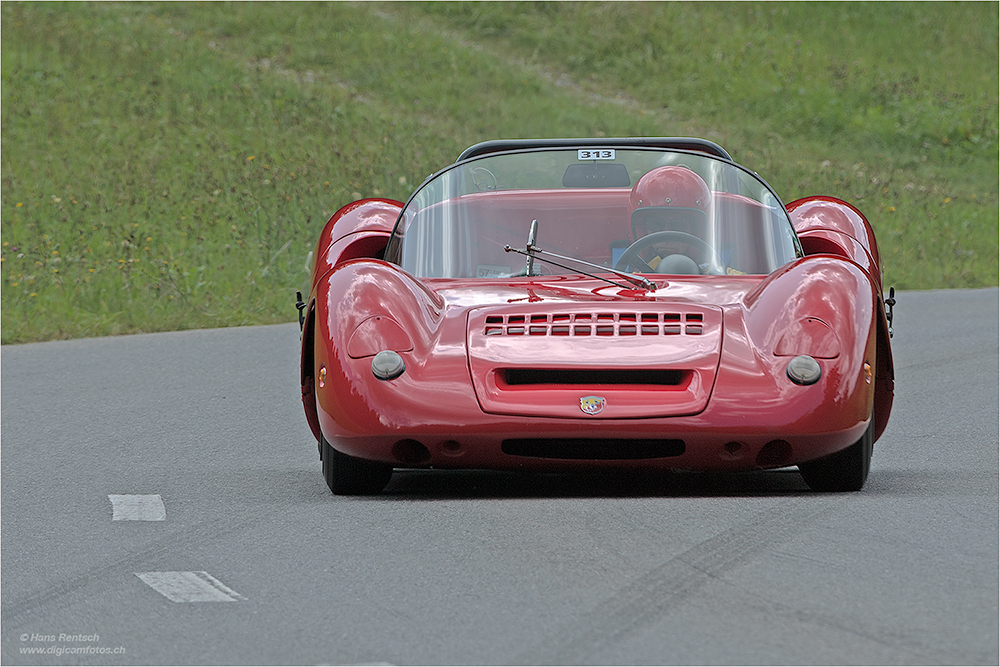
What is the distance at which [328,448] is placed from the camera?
17.9 feet

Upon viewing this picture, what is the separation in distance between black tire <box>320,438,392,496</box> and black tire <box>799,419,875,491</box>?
1.49 m

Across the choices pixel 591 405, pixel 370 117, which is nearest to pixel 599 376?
pixel 591 405

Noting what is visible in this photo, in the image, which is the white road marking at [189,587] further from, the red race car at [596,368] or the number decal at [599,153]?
the number decal at [599,153]

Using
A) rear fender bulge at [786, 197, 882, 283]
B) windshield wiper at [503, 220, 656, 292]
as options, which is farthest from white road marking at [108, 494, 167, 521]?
rear fender bulge at [786, 197, 882, 283]

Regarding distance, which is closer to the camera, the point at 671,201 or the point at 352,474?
the point at 352,474

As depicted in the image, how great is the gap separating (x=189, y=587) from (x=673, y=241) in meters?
2.85

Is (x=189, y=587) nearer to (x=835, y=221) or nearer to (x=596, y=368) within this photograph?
(x=596, y=368)

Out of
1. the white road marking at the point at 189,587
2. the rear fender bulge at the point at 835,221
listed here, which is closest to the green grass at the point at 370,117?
the rear fender bulge at the point at 835,221

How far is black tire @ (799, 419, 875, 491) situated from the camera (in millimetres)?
5309

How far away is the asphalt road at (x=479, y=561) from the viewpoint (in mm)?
3451

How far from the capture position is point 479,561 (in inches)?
170

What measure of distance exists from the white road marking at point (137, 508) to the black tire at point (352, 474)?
1.95 ft

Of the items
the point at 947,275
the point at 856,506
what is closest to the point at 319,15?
the point at 947,275

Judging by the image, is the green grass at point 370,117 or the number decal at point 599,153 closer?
the number decal at point 599,153
